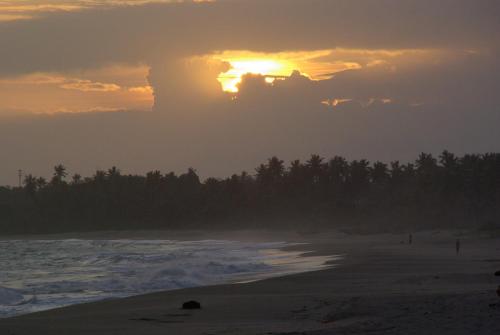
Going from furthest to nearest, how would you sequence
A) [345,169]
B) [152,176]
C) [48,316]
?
[152,176] → [345,169] → [48,316]

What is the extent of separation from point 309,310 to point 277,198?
95.2 m

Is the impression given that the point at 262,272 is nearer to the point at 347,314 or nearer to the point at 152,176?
the point at 347,314

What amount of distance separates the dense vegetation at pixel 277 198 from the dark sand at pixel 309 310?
62764 mm

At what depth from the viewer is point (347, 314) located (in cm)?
1348

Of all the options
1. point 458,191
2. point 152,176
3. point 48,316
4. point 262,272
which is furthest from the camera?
point 152,176

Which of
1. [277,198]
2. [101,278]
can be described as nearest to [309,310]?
[101,278]

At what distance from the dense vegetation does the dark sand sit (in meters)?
62.8

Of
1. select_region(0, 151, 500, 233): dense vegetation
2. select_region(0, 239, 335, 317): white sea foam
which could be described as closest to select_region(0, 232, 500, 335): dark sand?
select_region(0, 239, 335, 317): white sea foam

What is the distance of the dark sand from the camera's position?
11.8m

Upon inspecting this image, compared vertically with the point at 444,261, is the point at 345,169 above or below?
above

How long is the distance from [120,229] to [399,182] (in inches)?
1561

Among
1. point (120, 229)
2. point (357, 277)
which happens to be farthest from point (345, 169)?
point (357, 277)

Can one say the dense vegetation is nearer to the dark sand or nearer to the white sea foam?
the white sea foam

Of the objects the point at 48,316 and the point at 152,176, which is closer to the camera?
the point at 48,316
